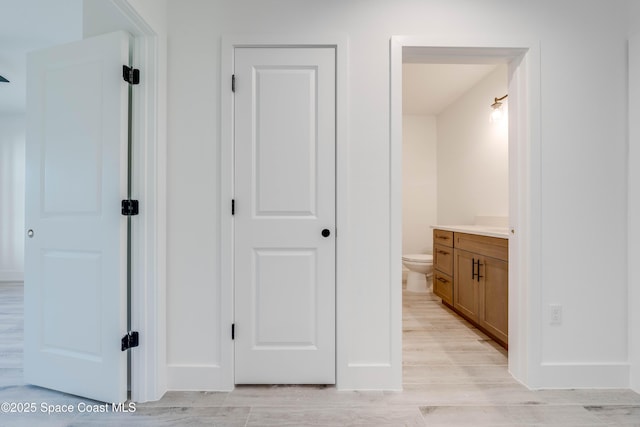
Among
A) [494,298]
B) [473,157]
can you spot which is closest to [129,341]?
[494,298]

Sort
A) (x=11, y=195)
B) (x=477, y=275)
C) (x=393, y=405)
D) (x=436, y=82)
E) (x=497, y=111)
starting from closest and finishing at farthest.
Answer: (x=393, y=405) < (x=477, y=275) < (x=497, y=111) < (x=436, y=82) < (x=11, y=195)

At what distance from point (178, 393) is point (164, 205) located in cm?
106

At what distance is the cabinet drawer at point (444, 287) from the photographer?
323 centimetres

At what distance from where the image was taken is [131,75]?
1.68m

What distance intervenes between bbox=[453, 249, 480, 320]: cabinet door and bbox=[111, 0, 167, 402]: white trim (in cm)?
246

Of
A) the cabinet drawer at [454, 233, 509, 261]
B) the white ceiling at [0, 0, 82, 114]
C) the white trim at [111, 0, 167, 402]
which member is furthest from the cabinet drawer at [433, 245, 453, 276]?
the white ceiling at [0, 0, 82, 114]

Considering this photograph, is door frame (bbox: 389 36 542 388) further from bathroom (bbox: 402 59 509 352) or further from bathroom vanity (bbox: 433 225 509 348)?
bathroom (bbox: 402 59 509 352)

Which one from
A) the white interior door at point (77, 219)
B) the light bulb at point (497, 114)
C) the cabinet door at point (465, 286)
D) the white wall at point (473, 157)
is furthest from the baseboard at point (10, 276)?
the light bulb at point (497, 114)

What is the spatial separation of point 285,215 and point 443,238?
2.18m

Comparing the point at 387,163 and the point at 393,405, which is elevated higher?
the point at 387,163

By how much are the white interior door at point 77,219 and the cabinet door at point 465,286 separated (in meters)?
2.62

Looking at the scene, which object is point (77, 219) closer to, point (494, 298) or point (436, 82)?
point (494, 298)

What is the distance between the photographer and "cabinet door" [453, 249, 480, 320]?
9.04ft

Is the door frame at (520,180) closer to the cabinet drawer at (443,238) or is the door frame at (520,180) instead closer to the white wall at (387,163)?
the white wall at (387,163)
